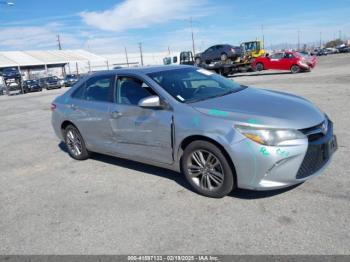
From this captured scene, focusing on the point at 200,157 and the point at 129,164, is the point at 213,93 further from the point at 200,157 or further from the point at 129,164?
the point at 129,164

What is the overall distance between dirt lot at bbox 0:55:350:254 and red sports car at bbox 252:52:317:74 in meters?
19.8

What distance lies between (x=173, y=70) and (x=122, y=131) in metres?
1.19

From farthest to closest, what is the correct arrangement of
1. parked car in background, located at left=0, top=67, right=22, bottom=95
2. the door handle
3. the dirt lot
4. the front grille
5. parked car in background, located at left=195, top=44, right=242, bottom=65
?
parked car in background, located at left=0, top=67, right=22, bottom=95 → parked car in background, located at left=195, top=44, right=242, bottom=65 → the door handle → the front grille → the dirt lot

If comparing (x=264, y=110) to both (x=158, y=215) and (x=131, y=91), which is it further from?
(x=131, y=91)

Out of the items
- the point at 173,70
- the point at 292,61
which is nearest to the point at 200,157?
the point at 173,70

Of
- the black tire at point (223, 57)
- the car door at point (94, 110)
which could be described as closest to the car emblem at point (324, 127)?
the car door at point (94, 110)

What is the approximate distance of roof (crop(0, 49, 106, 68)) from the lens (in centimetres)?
5478

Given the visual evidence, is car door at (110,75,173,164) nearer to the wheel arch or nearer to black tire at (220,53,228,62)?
the wheel arch

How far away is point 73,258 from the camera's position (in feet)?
10.7

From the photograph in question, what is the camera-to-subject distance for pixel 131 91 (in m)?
5.06

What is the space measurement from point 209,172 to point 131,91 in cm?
172

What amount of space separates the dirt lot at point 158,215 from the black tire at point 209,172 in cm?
12

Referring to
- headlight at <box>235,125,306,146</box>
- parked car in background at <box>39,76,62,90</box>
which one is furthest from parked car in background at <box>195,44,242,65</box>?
headlight at <box>235,125,306,146</box>

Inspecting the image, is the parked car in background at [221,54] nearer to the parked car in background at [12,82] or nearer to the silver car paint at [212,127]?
the parked car in background at [12,82]
